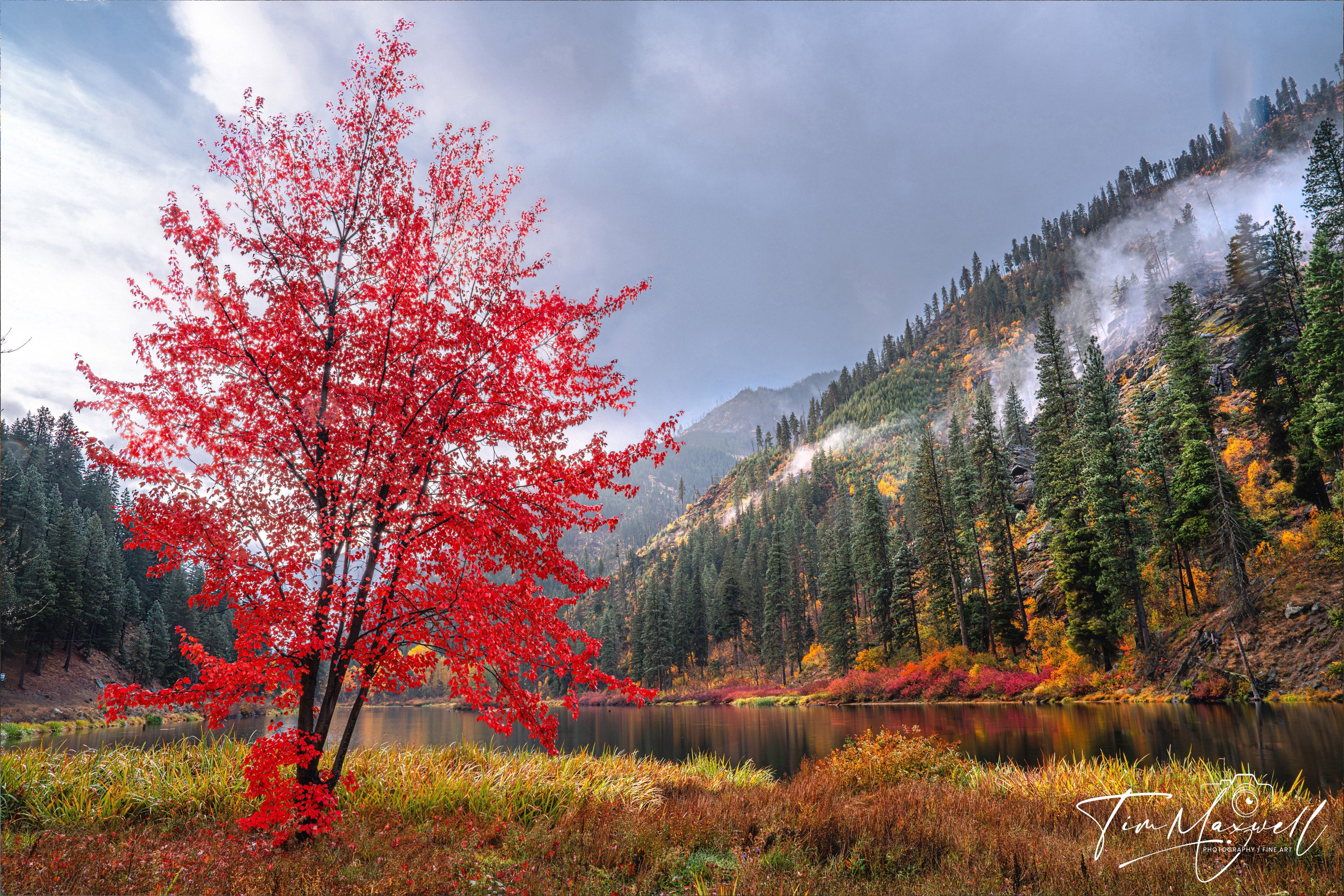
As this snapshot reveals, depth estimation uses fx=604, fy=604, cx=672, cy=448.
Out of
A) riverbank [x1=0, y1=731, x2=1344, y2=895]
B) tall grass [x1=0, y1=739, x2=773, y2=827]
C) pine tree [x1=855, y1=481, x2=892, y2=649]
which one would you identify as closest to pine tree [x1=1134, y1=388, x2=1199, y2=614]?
pine tree [x1=855, y1=481, x2=892, y2=649]

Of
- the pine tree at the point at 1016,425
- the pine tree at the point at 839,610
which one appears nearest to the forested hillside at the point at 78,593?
the pine tree at the point at 839,610

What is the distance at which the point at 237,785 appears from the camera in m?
8.56

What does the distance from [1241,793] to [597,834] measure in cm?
872

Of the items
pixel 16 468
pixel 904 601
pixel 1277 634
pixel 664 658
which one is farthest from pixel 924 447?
pixel 16 468

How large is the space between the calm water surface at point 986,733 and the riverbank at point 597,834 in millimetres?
1863

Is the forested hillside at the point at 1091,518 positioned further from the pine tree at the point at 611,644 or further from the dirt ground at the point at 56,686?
the dirt ground at the point at 56,686

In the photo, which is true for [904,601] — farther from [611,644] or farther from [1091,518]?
[611,644]

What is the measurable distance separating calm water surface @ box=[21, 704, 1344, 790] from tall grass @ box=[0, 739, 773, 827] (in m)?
0.89

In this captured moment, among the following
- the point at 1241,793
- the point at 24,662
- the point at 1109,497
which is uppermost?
the point at 1109,497

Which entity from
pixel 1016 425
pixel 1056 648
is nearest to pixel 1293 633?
pixel 1056 648

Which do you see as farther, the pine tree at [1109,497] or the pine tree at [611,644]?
the pine tree at [611,644]

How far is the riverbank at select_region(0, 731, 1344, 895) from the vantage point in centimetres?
578

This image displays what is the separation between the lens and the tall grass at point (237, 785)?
8.18m

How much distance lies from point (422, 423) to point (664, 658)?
8115cm
